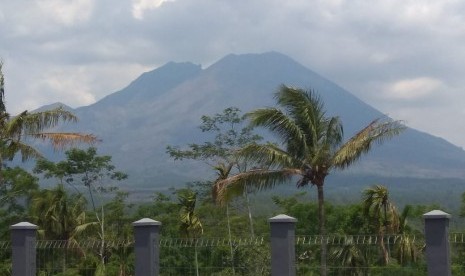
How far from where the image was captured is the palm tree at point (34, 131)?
1670 cm

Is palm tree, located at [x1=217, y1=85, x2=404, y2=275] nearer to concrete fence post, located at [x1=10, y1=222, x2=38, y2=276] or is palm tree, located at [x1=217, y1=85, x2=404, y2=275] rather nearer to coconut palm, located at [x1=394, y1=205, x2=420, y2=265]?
coconut palm, located at [x1=394, y1=205, x2=420, y2=265]

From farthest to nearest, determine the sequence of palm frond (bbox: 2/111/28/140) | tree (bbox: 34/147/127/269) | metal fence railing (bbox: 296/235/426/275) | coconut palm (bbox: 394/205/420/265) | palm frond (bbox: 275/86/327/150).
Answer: tree (bbox: 34/147/127/269) → palm frond (bbox: 275/86/327/150) → palm frond (bbox: 2/111/28/140) → coconut palm (bbox: 394/205/420/265) → metal fence railing (bbox: 296/235/426/275)

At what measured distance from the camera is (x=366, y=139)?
17891 millimetres

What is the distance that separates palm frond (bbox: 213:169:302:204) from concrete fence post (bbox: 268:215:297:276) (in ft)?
15.9

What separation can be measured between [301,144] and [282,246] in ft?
19.6

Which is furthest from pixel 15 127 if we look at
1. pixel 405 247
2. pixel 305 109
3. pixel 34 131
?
pixel 405 247

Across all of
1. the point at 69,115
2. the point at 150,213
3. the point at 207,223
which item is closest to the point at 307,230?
the point at 207,223

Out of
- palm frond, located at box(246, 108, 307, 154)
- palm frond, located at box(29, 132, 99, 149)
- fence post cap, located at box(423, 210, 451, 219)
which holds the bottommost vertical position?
fence post cap, located at box(423, 210, 451, 219)

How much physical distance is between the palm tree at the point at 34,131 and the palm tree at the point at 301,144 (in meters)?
3.39

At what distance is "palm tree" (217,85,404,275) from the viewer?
17891 mm

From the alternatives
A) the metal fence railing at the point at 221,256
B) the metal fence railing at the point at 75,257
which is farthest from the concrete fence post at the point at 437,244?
the metal fence railing at the point at 75,257

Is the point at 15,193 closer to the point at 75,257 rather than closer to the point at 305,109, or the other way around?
the point at 75,257

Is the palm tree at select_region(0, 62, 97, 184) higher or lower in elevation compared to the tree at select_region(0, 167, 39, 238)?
higher

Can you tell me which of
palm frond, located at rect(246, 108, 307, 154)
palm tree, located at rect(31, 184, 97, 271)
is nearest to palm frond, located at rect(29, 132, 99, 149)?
palm frond, located at rect(246, 108, 307, 154)
